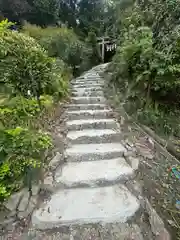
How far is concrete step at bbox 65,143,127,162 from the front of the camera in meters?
2.42

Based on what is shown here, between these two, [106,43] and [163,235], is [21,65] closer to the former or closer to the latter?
[163,235]

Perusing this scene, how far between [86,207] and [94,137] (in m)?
1.23

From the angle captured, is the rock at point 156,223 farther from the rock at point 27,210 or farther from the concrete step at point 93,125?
the concrete step at point 93,125

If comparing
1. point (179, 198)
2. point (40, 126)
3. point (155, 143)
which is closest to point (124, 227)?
point (179, 198)

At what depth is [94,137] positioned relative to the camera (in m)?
2.79

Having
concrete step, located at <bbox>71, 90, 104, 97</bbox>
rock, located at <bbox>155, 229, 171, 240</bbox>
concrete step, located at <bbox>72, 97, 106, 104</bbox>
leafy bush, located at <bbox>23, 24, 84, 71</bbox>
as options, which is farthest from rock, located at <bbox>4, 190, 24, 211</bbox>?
leafy bush, located at <bbox>23, 24, 84, 71</bbox>

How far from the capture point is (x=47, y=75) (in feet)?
9.57

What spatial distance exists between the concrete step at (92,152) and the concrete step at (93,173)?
0.08 m

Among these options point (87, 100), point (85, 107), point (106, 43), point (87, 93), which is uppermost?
point (106, 43)

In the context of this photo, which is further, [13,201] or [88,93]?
[88,93]

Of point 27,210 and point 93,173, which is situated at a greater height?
point 93,173

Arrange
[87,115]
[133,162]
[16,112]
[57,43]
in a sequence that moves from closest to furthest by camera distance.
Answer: [16,112] < [133,162] < [87,115] < [57,43]

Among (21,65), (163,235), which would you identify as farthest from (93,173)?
(21,65)

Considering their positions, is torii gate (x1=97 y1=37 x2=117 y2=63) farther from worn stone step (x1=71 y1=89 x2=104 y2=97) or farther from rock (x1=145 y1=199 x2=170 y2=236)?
rock (x1=145 y1=199 x2=170 y2=236)
